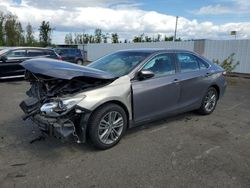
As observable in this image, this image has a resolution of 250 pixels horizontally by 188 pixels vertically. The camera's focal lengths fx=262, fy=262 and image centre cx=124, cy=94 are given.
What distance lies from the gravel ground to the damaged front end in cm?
43

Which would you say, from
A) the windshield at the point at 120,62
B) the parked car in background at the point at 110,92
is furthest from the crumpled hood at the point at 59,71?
the windshield at the point at 120,62

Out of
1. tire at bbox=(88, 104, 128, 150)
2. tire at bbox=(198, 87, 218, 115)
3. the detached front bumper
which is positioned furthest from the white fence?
the detached front bumper

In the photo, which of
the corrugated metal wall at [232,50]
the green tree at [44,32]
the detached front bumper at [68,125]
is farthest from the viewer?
the green tree at [44,32]

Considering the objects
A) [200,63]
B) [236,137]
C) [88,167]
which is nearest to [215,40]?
[200,63]

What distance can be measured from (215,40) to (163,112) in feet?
41.6

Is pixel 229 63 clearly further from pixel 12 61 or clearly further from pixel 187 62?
pixel 12 61

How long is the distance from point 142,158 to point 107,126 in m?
0.74

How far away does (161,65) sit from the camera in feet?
16.6

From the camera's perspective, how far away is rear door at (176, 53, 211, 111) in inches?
212

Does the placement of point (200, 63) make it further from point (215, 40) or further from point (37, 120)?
point (215, 40)

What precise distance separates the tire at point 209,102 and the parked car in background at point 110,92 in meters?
0.45

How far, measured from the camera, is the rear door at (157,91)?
4535 millimetres

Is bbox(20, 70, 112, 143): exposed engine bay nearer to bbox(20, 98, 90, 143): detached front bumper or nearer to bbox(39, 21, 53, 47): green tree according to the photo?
bbox(20, 98, 90, 143): detached front bumper

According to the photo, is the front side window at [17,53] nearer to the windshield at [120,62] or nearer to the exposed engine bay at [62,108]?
the windshield at [120,62]
